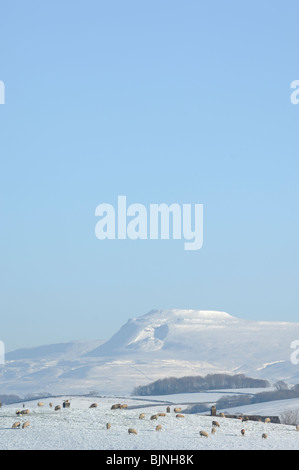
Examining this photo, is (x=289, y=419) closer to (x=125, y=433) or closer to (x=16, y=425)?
(x=125, y=433)

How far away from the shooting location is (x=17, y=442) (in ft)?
206

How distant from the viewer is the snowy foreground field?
6241cm

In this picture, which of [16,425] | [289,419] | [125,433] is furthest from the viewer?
Result: [289,419]

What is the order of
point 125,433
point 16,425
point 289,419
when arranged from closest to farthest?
point 125,433 → point 16,425 → point 289,419

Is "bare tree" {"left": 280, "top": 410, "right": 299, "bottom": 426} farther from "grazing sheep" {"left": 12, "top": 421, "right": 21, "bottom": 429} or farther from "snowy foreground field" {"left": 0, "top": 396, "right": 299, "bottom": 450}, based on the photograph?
"grazing sheep" {"left": 12, "top": 421, "right": 21, "bottom": 429}

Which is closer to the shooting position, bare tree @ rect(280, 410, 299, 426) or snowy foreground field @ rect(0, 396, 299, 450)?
snowy foreground field @ rect(0, 396, 299, 450)

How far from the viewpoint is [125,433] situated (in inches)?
2657

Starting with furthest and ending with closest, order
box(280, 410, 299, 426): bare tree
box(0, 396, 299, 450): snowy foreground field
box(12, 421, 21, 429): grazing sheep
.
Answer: box(280, 410, 299, 426): bare tree
box(12, 421, 21, 429): grazing sheep
box(0, 396, 299, 450): snowy foreground field

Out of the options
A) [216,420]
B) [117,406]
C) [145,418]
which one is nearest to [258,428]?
[216,420]

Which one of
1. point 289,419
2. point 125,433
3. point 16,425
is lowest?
point 289,419

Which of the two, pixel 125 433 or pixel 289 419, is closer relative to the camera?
pixel 125 433

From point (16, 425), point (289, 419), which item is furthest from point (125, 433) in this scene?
point (289, 419)

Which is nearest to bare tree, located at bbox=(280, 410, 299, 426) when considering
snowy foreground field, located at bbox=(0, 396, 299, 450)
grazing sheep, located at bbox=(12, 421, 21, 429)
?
snowy foreground field, located at bbox=(0, 396, 299, 450)
